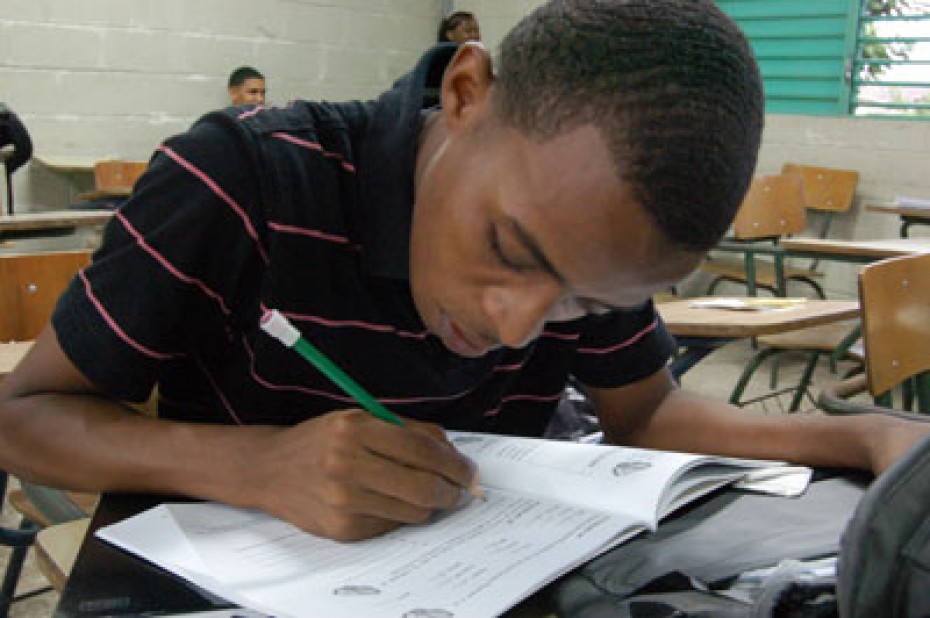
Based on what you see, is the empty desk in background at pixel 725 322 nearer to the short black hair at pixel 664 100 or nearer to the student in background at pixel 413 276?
the student in background at pixel 413 276

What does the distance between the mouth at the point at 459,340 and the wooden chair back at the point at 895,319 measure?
3.65 feet

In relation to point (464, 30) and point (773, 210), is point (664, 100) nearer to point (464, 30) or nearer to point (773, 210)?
point (773, 210)

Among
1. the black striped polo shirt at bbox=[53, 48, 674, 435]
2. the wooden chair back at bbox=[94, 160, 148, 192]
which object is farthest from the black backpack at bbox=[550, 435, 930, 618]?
the wooden chair back at bbox=[94, 160, 148, 192]

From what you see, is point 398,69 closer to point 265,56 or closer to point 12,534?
point 265,56

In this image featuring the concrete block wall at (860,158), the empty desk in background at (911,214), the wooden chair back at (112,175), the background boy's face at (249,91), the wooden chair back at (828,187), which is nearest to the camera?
the empty desk in background at (911,214)

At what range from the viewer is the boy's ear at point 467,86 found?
2.48 feet

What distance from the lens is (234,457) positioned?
0.74 m

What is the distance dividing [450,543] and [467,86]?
38 cm

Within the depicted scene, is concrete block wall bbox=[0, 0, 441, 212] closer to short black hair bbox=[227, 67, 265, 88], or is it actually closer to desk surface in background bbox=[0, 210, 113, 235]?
short black hair bbox=[227, 67, 265, 88]

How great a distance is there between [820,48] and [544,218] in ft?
14.1

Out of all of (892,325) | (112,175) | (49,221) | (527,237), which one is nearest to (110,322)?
(527,237)

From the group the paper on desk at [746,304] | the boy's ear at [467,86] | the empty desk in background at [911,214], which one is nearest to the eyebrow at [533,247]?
the boy's ear at [467,86]

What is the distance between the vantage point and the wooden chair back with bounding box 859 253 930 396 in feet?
5.60

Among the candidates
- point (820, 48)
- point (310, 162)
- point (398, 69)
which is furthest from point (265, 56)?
point (310, 162)
